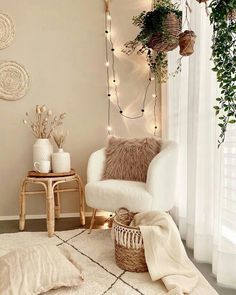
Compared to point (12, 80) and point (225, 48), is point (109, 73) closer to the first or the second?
point (12, 80)

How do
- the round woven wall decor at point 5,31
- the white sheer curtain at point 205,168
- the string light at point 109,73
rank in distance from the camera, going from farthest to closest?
the string light at point 109,73 → the round woven wall decor at point 5,31 → the white sheer curtain at point 205,168

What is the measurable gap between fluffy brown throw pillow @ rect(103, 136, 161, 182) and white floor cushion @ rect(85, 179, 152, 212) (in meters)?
0.14

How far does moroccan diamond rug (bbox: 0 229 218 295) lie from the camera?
1.65 m

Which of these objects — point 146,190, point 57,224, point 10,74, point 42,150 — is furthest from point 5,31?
point 146,190

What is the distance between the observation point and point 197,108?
7.23 ft

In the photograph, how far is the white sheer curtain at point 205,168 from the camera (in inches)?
69.3

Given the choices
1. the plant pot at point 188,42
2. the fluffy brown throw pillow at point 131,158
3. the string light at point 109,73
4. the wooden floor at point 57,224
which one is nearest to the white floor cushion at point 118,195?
the fluffy brown throw pillow at point 131,158

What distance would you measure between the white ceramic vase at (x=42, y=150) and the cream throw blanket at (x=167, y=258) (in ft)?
4.43

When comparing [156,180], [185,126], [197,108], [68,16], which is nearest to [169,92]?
[185,126]

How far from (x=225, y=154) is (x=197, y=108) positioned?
53cm

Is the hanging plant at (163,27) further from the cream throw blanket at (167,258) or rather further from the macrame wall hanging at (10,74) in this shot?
the macrame wall hanging at (10,74)

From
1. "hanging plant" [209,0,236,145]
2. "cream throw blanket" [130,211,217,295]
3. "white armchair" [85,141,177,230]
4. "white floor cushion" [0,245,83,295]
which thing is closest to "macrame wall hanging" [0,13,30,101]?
"white armchair" [85,141,177,230]

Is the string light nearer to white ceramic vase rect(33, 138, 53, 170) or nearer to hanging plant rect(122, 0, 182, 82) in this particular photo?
white ceramic vase rect(33, 138, 53, 170)

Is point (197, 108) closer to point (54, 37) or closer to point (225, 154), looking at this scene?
point (225, 154)
